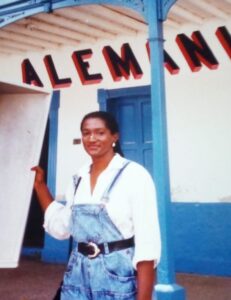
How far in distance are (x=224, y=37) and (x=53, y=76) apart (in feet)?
9.85

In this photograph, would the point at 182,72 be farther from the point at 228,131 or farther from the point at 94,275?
the point at 94,275

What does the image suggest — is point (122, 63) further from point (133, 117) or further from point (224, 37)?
point (224, 37)

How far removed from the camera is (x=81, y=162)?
834 cm

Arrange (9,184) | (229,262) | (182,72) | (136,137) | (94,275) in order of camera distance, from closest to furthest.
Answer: (94,275), (9,184), (229,262), (182,72), (136,137)

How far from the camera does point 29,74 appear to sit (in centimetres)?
903

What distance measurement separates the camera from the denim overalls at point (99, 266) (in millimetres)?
2463

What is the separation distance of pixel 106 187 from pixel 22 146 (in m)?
1.12

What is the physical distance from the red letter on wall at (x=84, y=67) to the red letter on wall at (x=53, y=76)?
0.97ft

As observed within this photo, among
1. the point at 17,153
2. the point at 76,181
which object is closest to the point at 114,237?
the point at 76,181

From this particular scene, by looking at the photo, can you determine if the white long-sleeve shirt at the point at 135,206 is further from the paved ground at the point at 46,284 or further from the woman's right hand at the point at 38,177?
the paved ground at the point at 46,284

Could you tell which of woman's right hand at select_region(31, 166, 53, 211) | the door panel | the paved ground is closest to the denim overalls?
woman's right hand at select_region(31, 166, 53, 211)

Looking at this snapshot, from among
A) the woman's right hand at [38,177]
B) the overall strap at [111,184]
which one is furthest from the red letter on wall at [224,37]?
the overall strap at [111,184]

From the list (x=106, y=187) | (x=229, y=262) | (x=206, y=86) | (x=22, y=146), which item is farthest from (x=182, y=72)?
(x=106, y=187)

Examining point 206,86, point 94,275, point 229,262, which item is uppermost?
point 206,86
